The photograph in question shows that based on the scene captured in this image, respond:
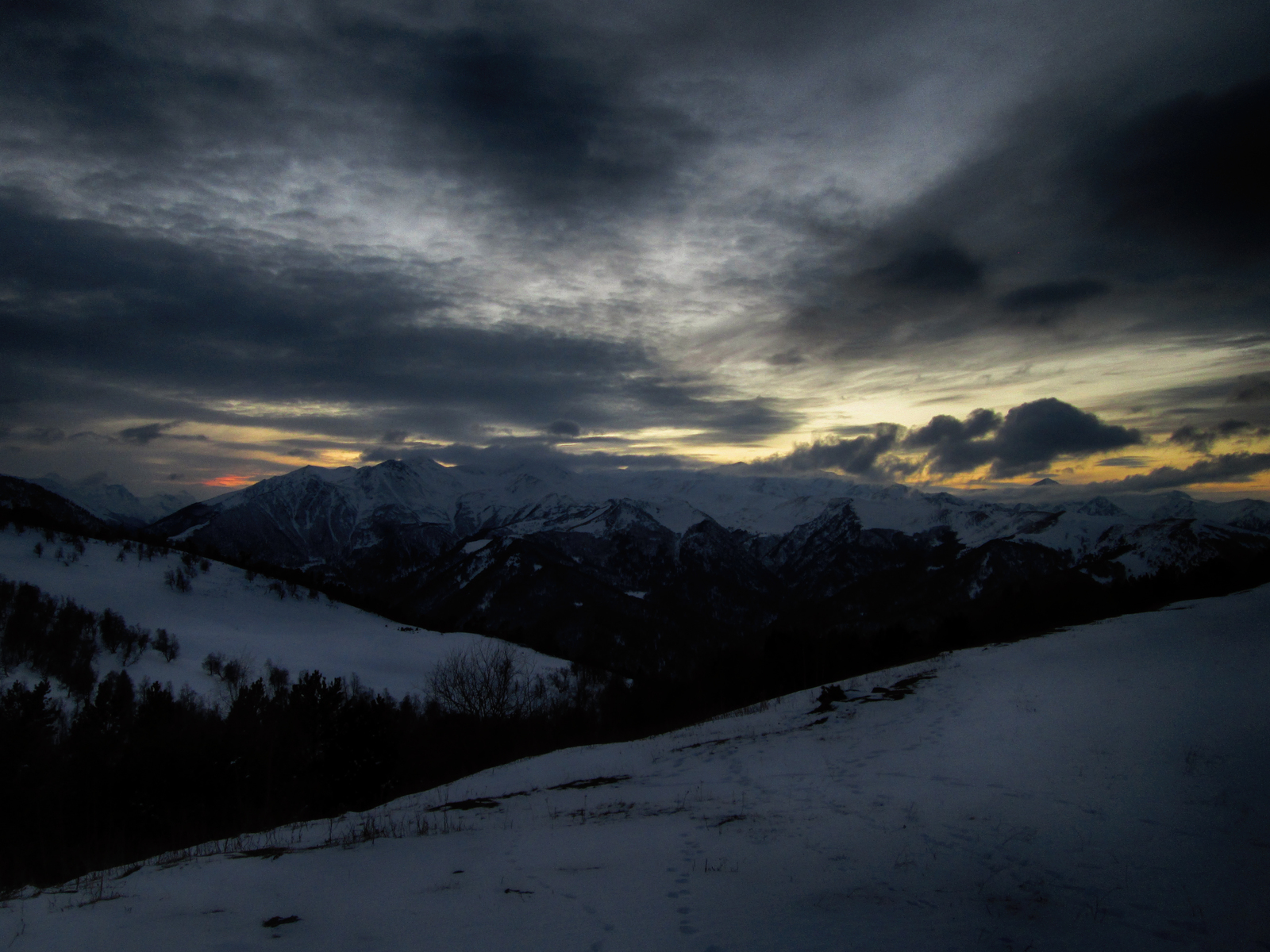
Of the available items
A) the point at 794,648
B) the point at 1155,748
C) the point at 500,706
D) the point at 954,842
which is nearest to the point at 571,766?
the point at 954,842

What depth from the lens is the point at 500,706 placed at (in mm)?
51562

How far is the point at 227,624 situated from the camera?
115125mm

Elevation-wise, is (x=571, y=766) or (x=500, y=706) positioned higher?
(x=571, y=766)

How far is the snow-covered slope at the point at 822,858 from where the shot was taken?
26.6 feet

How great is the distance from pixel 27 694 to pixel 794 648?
2819 inches

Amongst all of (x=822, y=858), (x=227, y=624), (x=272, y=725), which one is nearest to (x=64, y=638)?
(x=227, y=624)

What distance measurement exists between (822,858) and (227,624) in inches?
5276

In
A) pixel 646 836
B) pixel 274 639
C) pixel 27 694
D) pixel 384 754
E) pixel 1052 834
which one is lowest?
pixel 274 639

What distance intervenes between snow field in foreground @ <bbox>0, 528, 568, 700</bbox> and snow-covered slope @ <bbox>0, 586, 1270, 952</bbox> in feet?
275

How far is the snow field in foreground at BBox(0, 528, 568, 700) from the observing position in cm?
9719

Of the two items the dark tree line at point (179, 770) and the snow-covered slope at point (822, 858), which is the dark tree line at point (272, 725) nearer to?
the dark tree line at point (179, 770)

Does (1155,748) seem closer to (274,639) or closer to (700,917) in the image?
(700,917)

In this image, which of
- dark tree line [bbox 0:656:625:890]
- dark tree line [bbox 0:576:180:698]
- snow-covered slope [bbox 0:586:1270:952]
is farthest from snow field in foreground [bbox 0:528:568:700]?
snow-covered slope [bbox 0:586:1270:952]

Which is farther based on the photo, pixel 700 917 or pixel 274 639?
pixel 274 639
